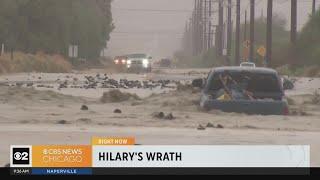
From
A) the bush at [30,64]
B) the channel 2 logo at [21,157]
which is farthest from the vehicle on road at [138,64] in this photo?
the channel 2 logo at [21,157]

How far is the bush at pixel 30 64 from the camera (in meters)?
57.5

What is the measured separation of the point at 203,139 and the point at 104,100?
41.1 ft

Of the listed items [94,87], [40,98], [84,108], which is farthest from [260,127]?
[94,87]

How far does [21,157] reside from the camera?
9.05 metres

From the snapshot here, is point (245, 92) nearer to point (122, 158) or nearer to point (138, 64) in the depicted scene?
point (122, 158)

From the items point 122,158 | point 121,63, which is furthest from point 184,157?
point 121,63

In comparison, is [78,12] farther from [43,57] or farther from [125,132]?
[125,132]

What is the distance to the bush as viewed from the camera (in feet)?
189

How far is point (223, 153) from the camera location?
961 cm

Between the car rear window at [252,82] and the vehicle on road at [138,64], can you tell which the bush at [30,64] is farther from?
the car rear window at [252,82]

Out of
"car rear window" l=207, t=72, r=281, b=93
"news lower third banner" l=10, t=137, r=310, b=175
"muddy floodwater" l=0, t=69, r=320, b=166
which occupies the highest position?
"car rear window" l=207, t=72, r=281, b=93

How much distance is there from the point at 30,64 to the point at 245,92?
45.1m

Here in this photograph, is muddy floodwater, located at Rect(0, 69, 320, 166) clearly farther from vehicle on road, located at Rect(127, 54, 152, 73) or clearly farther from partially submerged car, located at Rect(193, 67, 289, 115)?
vehicle on road, located at Rect(127, 54, 152, 73)

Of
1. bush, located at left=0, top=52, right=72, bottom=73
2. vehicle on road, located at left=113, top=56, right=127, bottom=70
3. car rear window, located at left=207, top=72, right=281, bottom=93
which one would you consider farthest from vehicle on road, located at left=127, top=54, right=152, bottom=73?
car rear window, located at left=207, top=72, right=281, bottom=93
